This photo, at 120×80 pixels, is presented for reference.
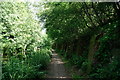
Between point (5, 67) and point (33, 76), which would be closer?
point (5, 67)

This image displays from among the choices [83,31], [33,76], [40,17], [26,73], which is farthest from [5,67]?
[40,17]

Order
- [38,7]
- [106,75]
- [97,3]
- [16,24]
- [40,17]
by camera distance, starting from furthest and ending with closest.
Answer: [40,17]
[38,7]
[97,3]
[16,24]
[106,75]

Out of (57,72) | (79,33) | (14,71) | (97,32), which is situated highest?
(79,33)

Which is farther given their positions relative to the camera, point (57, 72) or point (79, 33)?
point (79, 33)

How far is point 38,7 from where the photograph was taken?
13.5 metres

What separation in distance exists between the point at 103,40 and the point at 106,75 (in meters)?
1.63

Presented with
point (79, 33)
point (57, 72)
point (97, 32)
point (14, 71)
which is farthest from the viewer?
point (79, 33)

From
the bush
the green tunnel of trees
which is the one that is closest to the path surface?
the green tunnel of trees

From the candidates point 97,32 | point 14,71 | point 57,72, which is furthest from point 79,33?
point 14,71

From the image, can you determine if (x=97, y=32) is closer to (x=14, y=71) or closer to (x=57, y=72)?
(x=57, y=72)

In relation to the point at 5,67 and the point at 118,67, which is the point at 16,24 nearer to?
the point at 5,67

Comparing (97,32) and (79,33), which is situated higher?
(79,33)

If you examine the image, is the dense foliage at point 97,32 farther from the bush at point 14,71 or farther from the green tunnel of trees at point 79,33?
the bush at point 14,71

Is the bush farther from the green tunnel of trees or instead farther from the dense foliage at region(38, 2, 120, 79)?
the dense foliage at region(38, 2, 120, 79)
